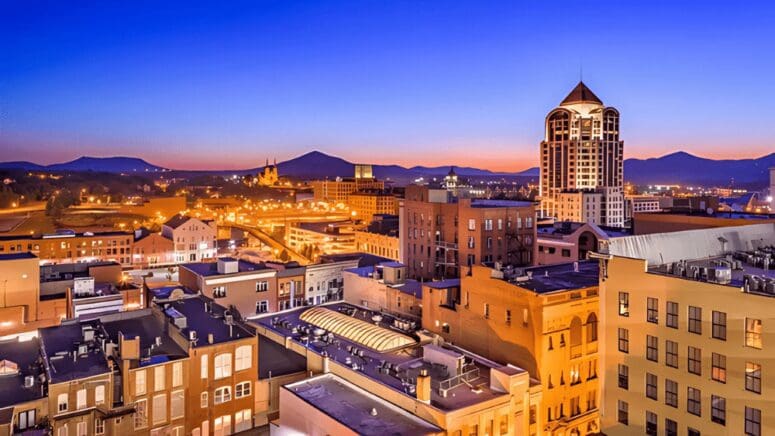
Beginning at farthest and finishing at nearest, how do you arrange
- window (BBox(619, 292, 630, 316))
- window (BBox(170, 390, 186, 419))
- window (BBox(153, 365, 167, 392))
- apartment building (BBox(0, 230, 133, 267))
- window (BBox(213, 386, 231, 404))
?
apartment building (BBox(0, 230, 133, 267)) < window (BBox(213, 386, 231, 404)) < window (BBox(170, 390, 186, 419)) < window (BBox(153, 365, 167, 392)) < window (BBox(619, 292, 630, 316))

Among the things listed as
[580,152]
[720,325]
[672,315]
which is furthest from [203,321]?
[580,152]

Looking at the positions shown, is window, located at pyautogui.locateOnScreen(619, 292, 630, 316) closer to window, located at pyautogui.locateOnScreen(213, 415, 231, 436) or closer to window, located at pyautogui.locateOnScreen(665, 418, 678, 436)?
window, located at pyautogui.locateOnScreen(665, 418, 678, 436)

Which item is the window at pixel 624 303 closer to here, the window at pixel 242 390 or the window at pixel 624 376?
the window at pixel 624 376

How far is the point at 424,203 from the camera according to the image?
76.4 m

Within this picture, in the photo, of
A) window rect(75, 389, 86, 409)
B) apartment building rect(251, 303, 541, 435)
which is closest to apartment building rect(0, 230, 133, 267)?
window rect(75, 389, 86, 409)

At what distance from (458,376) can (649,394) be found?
11.2 meters

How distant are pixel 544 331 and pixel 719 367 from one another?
11095 millimetres

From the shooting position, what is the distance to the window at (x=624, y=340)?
34.8 metres

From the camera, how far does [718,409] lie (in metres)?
30.0

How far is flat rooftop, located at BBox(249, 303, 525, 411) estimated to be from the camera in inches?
1369

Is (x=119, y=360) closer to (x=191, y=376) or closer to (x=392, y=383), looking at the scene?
(x=191, y=376)

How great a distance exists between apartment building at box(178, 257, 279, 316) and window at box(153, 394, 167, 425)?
24255mm

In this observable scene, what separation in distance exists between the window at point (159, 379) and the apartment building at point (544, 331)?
22013mm

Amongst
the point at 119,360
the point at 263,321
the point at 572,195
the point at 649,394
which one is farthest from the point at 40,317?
the point at 572,195
